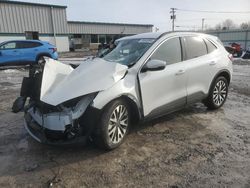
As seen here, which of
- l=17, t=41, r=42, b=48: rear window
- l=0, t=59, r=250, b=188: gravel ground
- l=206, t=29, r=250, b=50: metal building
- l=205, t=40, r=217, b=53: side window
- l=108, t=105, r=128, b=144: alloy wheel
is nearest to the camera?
l=0, t=59, r=250, b=188: gravel ground

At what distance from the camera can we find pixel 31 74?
4.22m

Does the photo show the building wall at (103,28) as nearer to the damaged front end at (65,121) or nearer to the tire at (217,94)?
the tire at (217,94)

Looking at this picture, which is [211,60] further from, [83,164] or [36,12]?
[36,12]

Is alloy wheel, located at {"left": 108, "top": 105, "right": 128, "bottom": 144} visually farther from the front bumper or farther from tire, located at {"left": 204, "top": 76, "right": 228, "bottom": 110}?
tire, located at {"left": 204, "top": 76, "right": 228, "bottom": 110}

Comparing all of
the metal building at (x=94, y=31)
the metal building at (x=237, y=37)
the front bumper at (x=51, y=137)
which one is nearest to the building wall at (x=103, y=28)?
the metal building at (x=94, y=31)

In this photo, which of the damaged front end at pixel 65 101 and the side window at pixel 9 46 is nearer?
the damaged front end at pixel 65 101

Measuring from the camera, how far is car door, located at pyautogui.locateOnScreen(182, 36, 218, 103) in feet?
16.5

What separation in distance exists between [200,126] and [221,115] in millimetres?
925

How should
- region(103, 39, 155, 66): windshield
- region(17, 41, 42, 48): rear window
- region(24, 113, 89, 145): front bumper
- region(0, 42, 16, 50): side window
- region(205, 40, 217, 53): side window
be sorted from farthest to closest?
region(17, 41, 42, 48): rear window, region(0, 42, 16, 50): side window, region(205, 40, 217, 53): side window, region(103, 39, 155, 66): windshield, region(24, 113, 89, 145): front bumper

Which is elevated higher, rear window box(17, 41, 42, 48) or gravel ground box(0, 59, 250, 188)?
rear window box(17, 41, 42, 48)

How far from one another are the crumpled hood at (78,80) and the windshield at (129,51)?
0.35 metres

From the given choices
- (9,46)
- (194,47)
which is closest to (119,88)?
(194,47)

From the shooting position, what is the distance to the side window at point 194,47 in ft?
16.7

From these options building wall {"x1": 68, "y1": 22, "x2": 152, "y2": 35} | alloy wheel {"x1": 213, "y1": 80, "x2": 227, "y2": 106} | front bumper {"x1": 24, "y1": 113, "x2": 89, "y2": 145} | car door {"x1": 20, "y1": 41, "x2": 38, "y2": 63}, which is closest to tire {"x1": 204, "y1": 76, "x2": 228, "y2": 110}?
alloy wheel {"x1": 213, "y1": 80, "x2": 227, "y2": 106}
